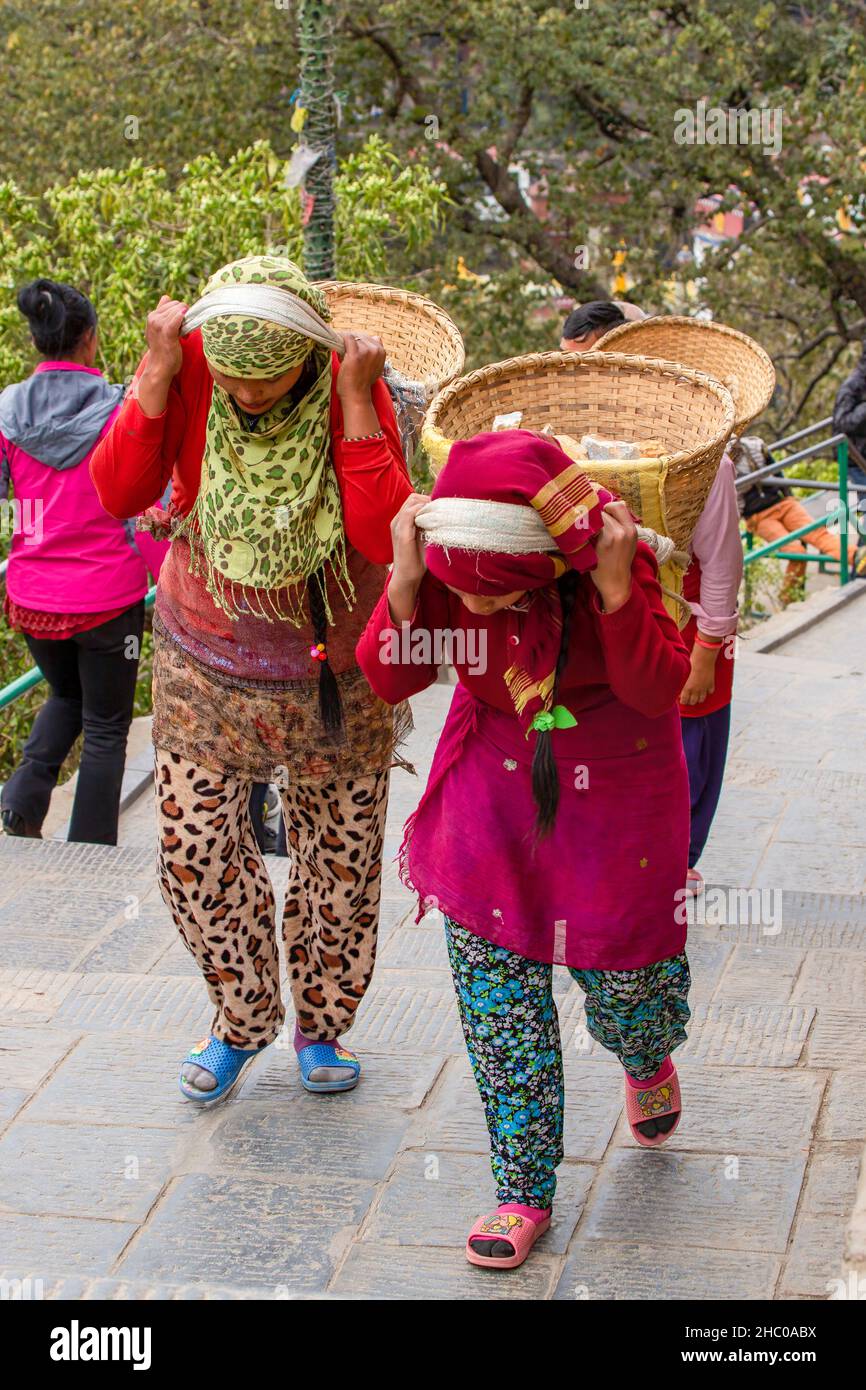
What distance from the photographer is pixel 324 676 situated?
3.34 metres

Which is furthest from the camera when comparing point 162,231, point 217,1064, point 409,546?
point 162,231

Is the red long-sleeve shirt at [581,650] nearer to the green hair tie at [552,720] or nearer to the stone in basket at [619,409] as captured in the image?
the green hair tie at [552,720]

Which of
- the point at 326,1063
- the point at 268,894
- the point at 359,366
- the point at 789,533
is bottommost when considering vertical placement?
the point at 789,533

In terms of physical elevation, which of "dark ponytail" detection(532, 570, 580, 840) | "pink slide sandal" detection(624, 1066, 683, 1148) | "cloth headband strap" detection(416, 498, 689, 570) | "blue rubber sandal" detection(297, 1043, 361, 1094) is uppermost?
"cloth headband strap" detection(416, 498, 689, 570)

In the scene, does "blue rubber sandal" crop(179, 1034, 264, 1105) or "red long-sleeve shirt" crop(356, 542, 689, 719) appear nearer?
"red long-sleeve shirt" crop(356, 542, 689, 719)

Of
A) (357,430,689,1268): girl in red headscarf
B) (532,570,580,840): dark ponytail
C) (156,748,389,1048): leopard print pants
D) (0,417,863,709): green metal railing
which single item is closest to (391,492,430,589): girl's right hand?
(357,430,689,1268): girl in red headscarf

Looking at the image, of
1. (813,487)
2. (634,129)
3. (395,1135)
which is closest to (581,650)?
(395,1135)

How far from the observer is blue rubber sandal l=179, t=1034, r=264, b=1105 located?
3.65 metres

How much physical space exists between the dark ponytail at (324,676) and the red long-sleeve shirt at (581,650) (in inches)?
16.5

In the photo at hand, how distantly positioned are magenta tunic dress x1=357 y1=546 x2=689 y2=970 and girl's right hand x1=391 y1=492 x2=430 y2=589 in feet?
0.25

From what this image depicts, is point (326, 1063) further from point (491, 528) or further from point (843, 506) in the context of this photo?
point (843, 506)

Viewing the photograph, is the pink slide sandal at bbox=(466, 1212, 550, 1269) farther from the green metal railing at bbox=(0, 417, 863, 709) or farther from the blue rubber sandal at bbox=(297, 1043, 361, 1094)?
the green metal railing at bbox=(0, 417, 863, 709)

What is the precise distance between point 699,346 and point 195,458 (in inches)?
70.0
